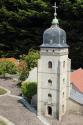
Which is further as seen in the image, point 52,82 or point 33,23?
point 33,23

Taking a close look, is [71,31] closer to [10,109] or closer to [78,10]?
[78,10]

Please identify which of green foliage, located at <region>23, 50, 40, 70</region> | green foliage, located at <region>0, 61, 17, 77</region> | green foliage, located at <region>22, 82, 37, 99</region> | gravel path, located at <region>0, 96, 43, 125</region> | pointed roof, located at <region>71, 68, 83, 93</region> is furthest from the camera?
green foliage, located at <region>0, 61, 17, 77</region>

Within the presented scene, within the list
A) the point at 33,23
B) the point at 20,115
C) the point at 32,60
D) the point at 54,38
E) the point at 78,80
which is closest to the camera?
the point at 54,38

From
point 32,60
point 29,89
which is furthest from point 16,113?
point 32,60

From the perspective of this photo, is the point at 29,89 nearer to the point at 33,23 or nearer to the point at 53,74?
the point at 53,74

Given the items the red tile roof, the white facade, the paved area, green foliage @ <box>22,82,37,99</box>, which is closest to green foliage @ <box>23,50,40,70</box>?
the red tile roof

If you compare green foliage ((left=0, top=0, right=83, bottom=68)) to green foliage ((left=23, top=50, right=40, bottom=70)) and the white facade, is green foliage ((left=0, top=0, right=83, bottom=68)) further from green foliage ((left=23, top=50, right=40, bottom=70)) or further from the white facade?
the white facade

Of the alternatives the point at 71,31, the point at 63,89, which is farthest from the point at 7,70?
the point at 63,89

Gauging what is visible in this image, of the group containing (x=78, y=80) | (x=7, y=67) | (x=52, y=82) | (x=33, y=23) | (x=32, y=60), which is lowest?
(x=7, y=67)
